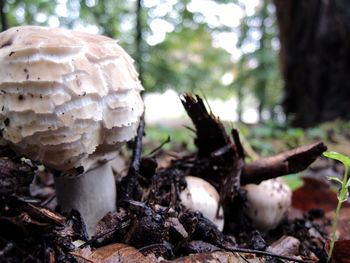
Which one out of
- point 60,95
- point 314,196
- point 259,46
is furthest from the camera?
point 259,46

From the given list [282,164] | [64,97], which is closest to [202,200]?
[282,164]

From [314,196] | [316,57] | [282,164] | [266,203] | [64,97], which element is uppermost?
[64,97]

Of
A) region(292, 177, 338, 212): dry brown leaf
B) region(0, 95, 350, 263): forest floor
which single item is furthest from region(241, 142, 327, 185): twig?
region(292, 177, 338, 212): dry brown leaf

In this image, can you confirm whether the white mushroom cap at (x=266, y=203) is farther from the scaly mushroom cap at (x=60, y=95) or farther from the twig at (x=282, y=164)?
the scaly mushroom cap at (x=60, y=95)

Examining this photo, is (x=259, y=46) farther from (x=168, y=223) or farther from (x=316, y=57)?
(x=168, y=223)

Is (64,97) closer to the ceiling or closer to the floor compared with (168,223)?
closer to the ceiling

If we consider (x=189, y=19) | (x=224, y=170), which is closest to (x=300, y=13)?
(x=189, y=19)

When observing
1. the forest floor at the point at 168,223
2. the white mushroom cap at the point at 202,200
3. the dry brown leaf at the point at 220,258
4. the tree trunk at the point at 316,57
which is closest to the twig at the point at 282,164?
the forest floor at the point at 168,223
